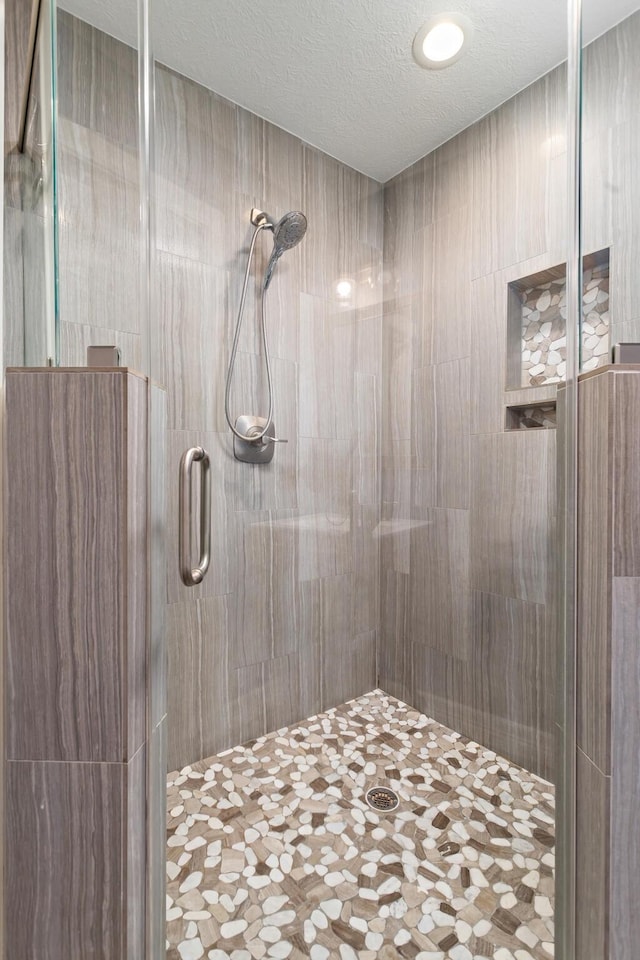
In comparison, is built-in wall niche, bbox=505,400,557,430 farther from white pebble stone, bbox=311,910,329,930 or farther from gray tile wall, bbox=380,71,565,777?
white pebble stone, bbox=311,910,329,930

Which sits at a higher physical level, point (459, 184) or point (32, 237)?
point (459, 184)

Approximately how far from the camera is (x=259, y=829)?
1.10 meters

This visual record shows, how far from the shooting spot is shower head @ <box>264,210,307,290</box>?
1.31 meters

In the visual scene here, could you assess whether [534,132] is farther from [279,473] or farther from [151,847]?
[151,847]

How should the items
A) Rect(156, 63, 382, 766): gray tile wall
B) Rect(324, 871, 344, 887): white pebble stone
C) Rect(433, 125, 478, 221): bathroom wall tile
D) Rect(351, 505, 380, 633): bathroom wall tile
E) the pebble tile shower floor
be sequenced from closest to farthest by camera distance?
the pebble tile shower floor
Rect(324, 871, 344, 887): white pebble stone
Rect(433, 125, 478, 221): bathroom wall tile
Rect(156, 63, 382, 766): gray tile wall
Rect(351, 505, 380, 633): bathroom wall tile

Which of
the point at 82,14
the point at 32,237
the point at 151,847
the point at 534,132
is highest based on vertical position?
the point at 82,14

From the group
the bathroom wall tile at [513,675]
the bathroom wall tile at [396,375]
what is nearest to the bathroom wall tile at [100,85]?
the bathroom wall tile at [396,375]

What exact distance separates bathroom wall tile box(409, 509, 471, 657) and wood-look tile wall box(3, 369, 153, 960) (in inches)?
32.3

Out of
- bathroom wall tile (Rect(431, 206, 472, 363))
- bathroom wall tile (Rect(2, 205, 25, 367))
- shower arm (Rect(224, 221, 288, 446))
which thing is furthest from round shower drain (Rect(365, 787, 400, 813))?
bathroom wall tile (Rect(2, 205, 25, 367))

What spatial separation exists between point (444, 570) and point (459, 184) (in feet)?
Result: 3.32

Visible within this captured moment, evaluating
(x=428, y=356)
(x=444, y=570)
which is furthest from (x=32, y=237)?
(x=444, y=570)

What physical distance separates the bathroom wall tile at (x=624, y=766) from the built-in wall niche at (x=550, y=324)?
Result: 393mm

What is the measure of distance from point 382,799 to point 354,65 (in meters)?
1.96

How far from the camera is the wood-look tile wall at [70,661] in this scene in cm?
67
